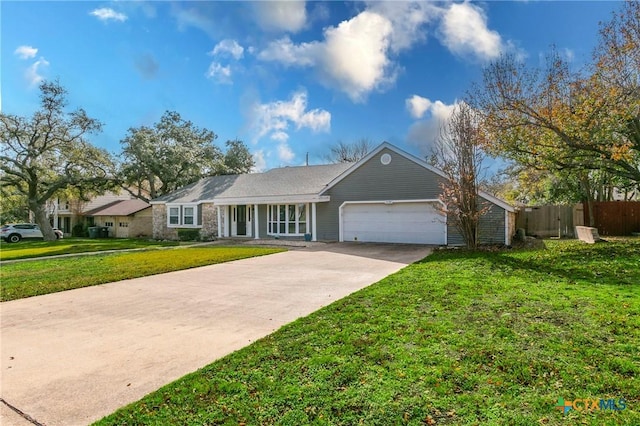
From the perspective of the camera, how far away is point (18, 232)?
29.4 meters

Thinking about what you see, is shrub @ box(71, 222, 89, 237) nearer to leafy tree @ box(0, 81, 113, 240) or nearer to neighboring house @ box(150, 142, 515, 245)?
leafy tree @ box(0, 81, 113, 240)

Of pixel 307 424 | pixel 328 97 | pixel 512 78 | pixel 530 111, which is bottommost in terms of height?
pixel 307 424

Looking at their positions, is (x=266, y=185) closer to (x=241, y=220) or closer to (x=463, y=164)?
(x=241, y=220)

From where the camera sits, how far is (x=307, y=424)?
276 cm

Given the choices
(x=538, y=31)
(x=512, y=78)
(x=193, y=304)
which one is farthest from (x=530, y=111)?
(x=193, y=304)

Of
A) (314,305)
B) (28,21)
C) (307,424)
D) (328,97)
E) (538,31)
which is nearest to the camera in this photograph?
(307,424)

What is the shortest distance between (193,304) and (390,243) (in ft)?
40.3

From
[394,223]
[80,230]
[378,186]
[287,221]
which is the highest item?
[378,186]

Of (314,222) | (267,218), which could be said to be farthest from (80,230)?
(314,222)

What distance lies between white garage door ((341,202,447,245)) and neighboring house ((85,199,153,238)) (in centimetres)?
2087

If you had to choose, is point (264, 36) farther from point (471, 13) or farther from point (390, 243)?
point (390, 243)

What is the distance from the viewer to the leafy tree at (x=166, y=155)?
95.3ft

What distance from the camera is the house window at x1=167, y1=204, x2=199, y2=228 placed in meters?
24.6

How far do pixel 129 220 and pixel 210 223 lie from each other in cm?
1215
